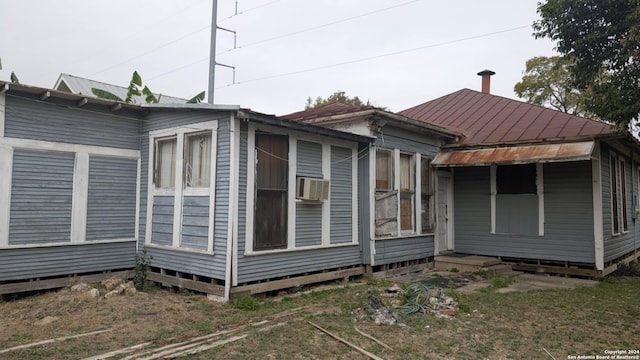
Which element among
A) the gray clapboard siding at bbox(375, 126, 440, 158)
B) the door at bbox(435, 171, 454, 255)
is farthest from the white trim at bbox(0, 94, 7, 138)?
the door at bbox(435, 171, 454, 255)

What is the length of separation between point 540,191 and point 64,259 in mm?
10174

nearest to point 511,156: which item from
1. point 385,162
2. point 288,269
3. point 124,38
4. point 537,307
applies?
point 385,162

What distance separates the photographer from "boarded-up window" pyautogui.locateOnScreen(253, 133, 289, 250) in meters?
7.32

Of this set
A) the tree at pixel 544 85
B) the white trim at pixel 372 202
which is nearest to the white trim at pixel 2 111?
the white trim at pixel 372 202

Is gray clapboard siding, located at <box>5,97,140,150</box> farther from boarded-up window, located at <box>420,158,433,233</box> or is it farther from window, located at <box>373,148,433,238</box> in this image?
Result: boarded-up window, located at <box>420,158,433,233</box>

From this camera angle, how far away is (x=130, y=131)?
27.8 feet

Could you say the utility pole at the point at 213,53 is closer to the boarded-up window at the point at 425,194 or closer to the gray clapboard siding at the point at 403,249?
the boarded-up window at the point at 425,194

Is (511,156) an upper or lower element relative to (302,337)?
upper

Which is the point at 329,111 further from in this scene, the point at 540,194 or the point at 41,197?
the point at 41,197

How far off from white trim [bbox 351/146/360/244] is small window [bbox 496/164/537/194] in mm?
4109

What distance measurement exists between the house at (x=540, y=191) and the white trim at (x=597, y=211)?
0.06 ft

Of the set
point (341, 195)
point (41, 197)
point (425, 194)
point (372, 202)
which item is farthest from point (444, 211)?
point (41, 197)

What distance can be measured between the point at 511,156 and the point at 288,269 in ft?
18.9

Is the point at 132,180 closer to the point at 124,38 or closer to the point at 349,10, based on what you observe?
the point at 349,10
